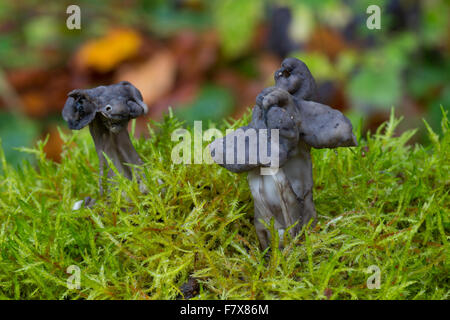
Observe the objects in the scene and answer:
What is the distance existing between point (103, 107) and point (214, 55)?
219cm

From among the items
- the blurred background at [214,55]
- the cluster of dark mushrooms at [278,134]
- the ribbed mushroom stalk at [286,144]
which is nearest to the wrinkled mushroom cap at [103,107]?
the cluster of dark mushrooms at [278,134]

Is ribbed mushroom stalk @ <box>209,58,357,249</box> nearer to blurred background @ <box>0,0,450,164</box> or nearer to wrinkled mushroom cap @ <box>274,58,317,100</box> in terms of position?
wrinkled mushroom cap @ <box>274,58,317,100</box>

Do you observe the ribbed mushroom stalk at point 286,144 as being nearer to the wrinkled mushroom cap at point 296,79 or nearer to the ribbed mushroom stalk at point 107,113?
the wrinkled mushroom cap at point 296,79

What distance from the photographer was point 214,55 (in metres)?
3.06

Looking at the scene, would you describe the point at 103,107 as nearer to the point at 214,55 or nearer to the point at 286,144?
the point at 286,144

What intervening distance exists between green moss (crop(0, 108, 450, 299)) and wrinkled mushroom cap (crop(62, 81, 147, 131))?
0.11 meters

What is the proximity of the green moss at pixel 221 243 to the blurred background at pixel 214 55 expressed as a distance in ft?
4.24

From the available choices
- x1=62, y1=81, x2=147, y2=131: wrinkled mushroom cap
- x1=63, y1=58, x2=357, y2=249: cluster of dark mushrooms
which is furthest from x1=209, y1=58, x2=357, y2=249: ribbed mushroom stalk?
x1=62, y1=81, x2=147, y2=131: wrinkled mushroom cap

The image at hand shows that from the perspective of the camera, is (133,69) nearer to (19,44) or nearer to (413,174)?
(19,44)

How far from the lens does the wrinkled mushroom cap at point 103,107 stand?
962 mm

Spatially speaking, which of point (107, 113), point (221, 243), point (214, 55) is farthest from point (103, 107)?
point (214, 55)

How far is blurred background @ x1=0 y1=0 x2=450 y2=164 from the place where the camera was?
2.38 meters
